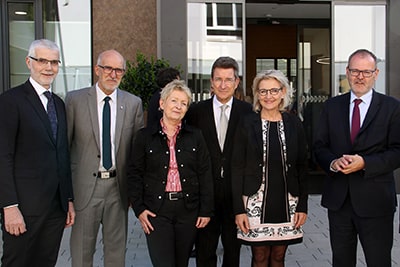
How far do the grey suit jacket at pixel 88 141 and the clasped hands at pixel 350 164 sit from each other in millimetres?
1618

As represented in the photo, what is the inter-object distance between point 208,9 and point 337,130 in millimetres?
5142

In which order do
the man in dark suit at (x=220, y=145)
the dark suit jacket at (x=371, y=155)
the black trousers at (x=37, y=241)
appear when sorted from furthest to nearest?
the man in dark suit at (x=220, y=145) → the dark suit jacket at (x=371, y=155) → the black trousers at (x=37, y=241)

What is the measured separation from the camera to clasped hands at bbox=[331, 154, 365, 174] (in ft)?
11.2

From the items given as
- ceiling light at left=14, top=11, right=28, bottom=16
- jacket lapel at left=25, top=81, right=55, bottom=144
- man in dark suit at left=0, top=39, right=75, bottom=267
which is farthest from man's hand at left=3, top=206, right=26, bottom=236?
ceiling light at left=14, top=11, right=28, bottom=16

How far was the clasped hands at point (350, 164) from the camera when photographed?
3400mm

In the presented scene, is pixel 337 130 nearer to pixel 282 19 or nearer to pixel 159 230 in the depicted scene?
pixel 159 230

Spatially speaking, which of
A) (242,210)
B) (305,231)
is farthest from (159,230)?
(305,231)

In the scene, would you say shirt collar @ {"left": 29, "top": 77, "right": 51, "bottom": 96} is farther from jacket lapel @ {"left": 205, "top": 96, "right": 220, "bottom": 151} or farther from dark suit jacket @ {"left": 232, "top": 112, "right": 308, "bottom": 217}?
dark suit jacket @ {"left": 232, "top": 112, "right": 308, "bottom": 217}

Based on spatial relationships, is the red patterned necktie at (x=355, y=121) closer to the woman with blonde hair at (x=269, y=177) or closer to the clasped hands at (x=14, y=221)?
the woman with blonde hair at (x=269, y=177)

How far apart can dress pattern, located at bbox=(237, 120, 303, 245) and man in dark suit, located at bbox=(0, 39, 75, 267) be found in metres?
1.39

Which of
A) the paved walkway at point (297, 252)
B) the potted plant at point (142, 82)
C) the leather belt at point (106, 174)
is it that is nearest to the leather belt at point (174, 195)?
the leather belt at point (106, 174)

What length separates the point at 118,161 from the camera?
12.5 feet

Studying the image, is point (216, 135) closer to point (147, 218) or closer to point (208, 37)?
point (147, 218)

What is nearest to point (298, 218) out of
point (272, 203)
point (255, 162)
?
point (272, 203)
